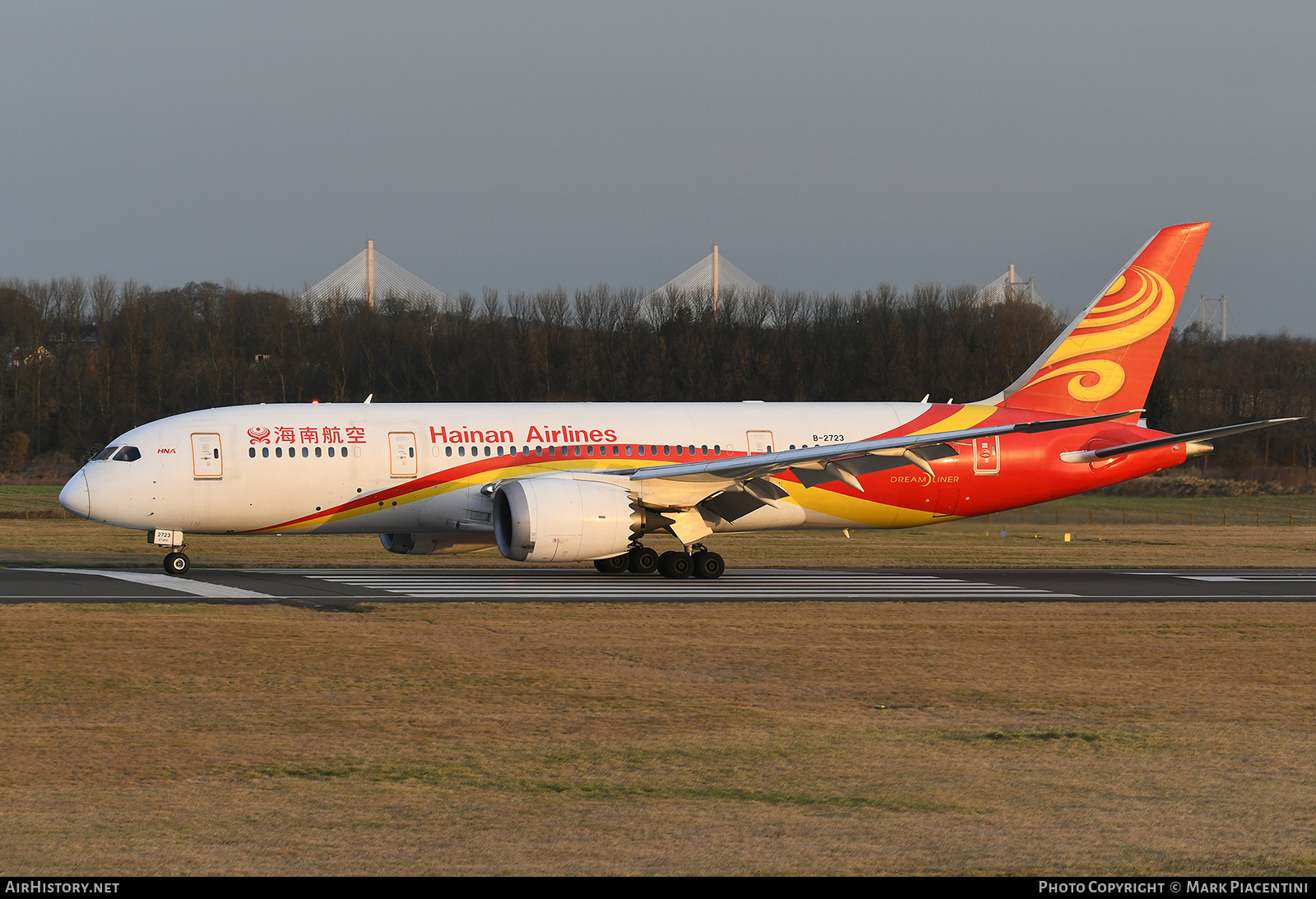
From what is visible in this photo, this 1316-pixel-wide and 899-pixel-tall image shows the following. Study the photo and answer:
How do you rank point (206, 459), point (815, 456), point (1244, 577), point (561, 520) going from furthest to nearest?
point (1244, 577), point (206, 459), point (815, 456), point (561, 520)

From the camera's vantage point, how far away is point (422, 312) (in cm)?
8281

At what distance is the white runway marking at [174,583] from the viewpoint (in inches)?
827

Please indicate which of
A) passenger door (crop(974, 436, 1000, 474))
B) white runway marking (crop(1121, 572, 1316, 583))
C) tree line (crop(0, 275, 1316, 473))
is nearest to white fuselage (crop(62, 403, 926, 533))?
passenger door (crop(974, 436, 1000, 474))

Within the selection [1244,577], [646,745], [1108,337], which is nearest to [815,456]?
[1108,337]

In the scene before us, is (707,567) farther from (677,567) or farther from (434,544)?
(434,544)

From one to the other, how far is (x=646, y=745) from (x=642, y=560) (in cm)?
1563

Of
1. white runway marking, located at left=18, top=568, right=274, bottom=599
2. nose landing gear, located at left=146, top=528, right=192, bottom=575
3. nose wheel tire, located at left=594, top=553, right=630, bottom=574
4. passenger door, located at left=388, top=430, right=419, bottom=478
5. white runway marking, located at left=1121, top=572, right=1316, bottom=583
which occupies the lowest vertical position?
white runway marking, located at left=1121, top=572, right=1316, bottom=583

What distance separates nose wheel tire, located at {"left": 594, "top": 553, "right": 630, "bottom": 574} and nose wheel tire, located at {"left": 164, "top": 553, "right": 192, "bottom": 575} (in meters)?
7.73

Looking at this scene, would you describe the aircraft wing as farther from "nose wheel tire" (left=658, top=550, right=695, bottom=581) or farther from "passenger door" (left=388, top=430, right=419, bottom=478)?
"passenger door" (left=388, top=430, right=419, bottom=478)

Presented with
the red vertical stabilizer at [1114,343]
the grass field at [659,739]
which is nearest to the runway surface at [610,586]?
the grass field at [659,739]

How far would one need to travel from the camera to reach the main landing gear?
25.5 metres

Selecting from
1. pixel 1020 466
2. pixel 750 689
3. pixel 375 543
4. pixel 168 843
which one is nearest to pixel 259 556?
pixel 375 543

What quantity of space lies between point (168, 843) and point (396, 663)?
22.6 feet

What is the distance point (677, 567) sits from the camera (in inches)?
1006
